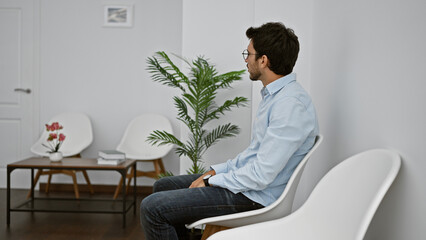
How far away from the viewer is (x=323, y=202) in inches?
63.7

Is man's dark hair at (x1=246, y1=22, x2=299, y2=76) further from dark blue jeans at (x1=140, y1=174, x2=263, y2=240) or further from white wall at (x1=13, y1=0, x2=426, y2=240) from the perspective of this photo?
dark blue jeans at (x1=140, y1=174, x2=263, y2=240)

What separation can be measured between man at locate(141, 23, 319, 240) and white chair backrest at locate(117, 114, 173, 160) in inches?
109

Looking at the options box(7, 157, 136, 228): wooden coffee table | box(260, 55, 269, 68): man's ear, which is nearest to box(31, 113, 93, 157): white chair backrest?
box(7, 157, 136, 228): wooden coffee table

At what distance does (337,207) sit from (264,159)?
0.33 metres

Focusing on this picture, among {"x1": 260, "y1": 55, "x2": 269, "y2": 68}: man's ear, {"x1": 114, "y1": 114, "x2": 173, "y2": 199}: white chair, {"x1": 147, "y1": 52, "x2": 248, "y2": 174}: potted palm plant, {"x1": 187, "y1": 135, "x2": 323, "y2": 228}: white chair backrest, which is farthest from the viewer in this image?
{"x1": 114, "y1": 114, "x2": 173, "y2": 199}: white chair

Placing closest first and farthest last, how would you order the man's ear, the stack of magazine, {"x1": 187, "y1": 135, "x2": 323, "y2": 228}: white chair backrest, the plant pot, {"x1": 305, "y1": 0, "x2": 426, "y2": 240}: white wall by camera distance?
{"x1": 305, "y1": 0, "x2": 426, "y2": 240}: white wall < {"x1": 187, "y1": 135, "x2": 323, "y2": 228}: white chair backrest < the man's ear < the stack of magazine < the plant pot

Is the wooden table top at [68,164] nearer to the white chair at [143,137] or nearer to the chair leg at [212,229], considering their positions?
the white chair at [143,137]

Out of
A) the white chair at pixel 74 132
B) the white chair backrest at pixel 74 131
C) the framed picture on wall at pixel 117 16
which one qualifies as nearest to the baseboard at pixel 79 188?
the white chair at pixel 74 132

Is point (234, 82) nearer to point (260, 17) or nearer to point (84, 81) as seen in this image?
point (260, 17)

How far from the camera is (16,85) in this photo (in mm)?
5016

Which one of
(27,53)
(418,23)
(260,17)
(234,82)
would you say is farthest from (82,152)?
(418,23)

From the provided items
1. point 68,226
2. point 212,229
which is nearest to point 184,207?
point 212,229

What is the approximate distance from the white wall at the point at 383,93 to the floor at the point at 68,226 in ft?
6.12

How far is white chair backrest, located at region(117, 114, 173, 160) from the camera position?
467 cm
